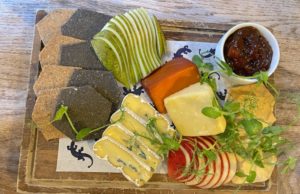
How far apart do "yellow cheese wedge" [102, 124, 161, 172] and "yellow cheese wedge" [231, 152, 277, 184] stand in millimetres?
224

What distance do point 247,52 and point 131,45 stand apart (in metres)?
0.31

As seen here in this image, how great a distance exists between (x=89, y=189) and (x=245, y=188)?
0.43m

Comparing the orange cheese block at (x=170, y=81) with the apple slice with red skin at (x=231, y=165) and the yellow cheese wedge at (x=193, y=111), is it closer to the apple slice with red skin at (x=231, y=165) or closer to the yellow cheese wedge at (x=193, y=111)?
the yellow cheese wedge at (x=193, y=111)

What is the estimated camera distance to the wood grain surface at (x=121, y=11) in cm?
119

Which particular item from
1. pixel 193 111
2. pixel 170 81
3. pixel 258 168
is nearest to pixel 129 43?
pixel 170 81

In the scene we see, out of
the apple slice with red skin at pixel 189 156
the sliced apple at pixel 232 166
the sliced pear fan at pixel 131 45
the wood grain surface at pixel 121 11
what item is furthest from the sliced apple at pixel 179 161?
the wood grain surface at pixel 121 11

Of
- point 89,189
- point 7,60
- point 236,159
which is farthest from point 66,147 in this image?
point 236,159

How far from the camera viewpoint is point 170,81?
116 cm

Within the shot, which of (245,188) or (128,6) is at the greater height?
(128,6)

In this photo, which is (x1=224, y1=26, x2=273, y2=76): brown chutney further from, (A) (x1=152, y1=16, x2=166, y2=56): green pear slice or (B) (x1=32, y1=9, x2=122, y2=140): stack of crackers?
(B) (x1=32, y1=9, x2=122, y2=140): stack of crackers

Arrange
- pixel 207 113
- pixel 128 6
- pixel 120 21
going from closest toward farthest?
pixel 207 113, pixel 120 21, pixel 128 6

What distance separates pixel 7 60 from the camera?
4.02ft

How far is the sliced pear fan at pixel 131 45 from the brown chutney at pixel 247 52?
0.19m

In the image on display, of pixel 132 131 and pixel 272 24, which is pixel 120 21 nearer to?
pixel 132 131
